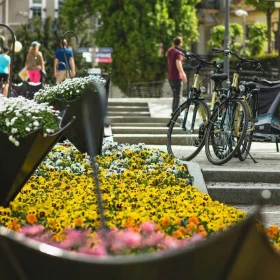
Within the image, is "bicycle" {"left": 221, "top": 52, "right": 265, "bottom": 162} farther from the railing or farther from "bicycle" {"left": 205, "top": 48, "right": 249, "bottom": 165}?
the railing

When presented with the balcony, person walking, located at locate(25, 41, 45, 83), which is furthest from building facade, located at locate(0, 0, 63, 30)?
person walking, located at locate(25, 41, 45, 83)

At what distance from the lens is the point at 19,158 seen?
23.7 feet

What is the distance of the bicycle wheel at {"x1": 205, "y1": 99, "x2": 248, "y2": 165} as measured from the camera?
38.1ft

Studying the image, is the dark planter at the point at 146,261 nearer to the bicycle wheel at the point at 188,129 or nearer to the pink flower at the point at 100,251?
the pink flower at the point at 100,251

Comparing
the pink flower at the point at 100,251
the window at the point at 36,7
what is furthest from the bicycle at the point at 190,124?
the window at the point at 36,7

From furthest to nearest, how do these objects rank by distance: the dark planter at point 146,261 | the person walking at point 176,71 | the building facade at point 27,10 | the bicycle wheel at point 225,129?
the building facade at point 27,10, the person walking at point 176,71, the bicycle wheel at point 225,129, the dark planter at point 146,261

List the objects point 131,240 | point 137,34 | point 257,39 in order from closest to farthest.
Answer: point 131,240 < point 137,34 < point 257,39

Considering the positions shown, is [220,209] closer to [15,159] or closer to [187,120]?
[15,159]

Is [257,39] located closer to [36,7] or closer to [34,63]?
[36,7]

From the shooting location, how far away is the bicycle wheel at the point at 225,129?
38.1 ft

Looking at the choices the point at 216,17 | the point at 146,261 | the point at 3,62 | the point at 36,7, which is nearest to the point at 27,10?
the point at 36,7

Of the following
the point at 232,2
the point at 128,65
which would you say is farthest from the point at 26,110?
the point at 232,2

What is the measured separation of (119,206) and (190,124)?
5331 millimetres

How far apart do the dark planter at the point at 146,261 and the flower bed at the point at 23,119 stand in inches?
145
